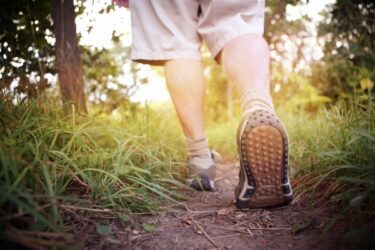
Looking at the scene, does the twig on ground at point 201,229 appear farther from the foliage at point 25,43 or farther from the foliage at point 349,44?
the foliage at point 349,44

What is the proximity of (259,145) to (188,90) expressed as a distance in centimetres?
51

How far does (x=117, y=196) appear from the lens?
119 centimetres

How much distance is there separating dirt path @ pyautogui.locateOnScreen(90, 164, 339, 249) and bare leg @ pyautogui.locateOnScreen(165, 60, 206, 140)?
1.31 feet

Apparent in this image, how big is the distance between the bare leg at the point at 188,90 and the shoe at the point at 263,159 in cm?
43

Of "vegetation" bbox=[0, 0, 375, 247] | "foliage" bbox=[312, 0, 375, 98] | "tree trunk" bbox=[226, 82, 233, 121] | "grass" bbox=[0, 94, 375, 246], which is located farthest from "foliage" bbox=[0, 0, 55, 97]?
"tree trunk" bbox=[226, 82, 233, 121]

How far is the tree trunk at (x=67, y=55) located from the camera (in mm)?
1796

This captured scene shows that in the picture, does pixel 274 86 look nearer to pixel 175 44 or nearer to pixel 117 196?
pixel 175 44

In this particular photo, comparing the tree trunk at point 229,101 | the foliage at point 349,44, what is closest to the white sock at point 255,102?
the foliage at point 349,44

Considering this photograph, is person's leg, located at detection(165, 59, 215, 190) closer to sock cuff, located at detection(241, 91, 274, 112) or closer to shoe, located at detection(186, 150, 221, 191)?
shoe, located at detection(186, 150, 221, 191)

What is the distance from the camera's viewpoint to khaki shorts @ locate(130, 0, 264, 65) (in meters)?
1.44

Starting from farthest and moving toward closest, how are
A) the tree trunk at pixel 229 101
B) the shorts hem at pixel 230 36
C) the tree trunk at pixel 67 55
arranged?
the tree trunk at pixel 229 101
the tree trunk at pixel 67 55
the shorts hem at pixel 230 36

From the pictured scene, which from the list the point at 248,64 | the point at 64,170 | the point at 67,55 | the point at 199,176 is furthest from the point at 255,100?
the point at 67,55

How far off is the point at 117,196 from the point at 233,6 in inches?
32.1


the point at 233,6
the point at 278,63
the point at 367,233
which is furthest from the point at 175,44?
the point at 278,63
